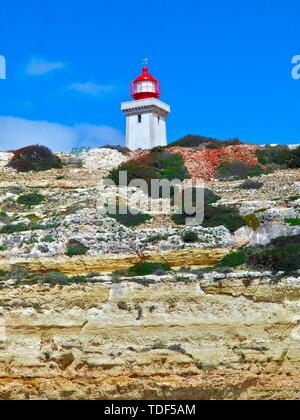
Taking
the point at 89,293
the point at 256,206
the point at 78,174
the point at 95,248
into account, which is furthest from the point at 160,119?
the point at 89,293

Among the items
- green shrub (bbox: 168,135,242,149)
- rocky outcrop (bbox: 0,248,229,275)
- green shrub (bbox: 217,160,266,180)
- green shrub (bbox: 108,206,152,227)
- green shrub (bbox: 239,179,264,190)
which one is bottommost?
rocky outcrop (bbox: 0,248,229,275)

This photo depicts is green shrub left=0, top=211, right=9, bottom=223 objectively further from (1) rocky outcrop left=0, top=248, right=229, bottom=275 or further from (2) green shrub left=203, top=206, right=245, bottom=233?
(2) green shrub left=203, top=206, right=245, bottom=233

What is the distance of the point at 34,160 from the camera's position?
33.3m

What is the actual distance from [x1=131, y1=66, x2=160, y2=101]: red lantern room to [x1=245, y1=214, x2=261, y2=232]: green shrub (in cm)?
2512

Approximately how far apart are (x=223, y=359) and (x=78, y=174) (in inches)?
627

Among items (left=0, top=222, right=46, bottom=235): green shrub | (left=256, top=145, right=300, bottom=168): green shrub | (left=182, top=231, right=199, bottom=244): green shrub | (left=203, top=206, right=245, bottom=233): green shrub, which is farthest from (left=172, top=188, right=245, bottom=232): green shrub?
(left=256, top=145, right=300, bottom=168): green shrub

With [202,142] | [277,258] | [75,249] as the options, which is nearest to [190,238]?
[75,249]

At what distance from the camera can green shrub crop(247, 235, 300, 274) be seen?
706 inches

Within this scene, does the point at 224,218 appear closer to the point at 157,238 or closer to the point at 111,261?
the point at 157,238

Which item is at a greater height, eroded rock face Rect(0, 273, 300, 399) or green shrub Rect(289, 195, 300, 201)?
green shrub Rect(289, 195, 300, 201)

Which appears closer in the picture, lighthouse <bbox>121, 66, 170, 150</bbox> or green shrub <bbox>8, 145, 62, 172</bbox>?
green shrub <bbox>8, 145, 62, 172</bbox>

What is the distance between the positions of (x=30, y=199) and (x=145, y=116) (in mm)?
19468

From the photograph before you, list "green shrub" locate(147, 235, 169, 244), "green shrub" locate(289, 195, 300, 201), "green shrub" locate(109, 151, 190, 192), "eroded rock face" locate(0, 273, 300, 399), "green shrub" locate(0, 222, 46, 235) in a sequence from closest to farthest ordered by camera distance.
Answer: "eroded rock face" locate(0, 273, 300, 399) < "green shrub" locate(147, 235, 169, 244) < "green shrub" locate(0, 222, 46, 235) < "green shrub" locate(289, 195, 300, 201) < "green shrub" locate(109, 151, 190, 192)

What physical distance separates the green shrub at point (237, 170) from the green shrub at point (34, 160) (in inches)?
300
